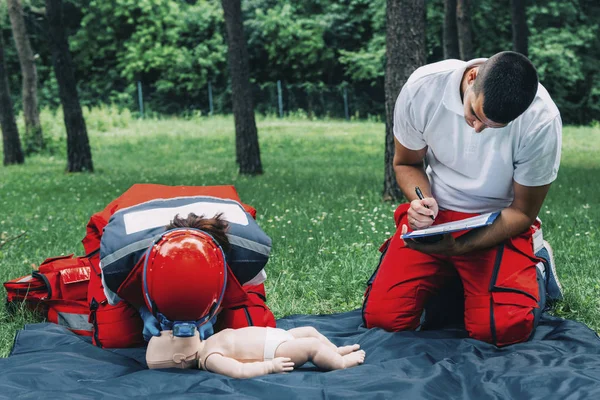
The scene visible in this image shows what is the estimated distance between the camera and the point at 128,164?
1678 cm

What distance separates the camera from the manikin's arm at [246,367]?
3631 millimetres

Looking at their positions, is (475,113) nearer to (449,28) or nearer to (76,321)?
(76,321)

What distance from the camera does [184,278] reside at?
137 inches

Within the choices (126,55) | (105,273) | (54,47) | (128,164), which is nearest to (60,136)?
(128,164)

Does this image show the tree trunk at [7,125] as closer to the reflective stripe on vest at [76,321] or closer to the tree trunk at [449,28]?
the tree trunk at [449,28]

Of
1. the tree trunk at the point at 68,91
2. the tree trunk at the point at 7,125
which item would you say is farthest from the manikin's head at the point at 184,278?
the tree trunk at the point at 7,125

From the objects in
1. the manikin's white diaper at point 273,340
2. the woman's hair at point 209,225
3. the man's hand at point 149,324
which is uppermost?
the woman's hair at point 209,225

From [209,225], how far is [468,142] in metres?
1.55

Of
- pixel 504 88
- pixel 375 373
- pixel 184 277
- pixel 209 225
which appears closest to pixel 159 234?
pixel 209 225

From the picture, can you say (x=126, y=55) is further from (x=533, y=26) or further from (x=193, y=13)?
(x=533, y=26)

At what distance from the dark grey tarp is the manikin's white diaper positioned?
180 mm

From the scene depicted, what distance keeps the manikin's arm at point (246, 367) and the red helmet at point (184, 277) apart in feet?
0.76

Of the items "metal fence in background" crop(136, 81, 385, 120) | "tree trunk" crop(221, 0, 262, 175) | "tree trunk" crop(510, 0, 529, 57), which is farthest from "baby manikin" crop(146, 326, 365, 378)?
"metal fence in background" crop(136, 81, 385, 120)

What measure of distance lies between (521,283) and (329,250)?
7.30ft
